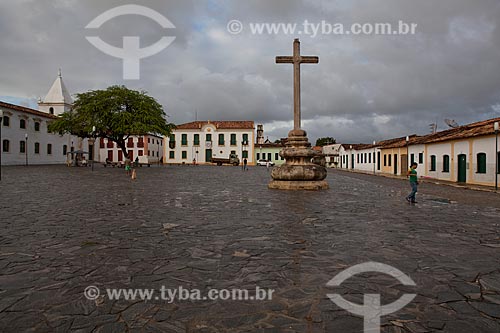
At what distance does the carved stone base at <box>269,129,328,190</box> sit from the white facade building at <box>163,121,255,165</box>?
50103 mm

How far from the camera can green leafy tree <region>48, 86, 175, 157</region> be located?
117 feet

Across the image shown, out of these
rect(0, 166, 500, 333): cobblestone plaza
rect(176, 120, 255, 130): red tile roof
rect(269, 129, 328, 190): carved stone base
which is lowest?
rect(0, 166, 500, 333): cobblestone plaza

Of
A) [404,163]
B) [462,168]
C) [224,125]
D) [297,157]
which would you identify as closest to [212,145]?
[224,125]

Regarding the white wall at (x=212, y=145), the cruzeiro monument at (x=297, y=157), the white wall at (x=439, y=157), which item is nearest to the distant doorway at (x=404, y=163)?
the white wall at (x=439, y=157)

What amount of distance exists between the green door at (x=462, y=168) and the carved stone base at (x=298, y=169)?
14.2 meters

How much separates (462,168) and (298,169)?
613 inches

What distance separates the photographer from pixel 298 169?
1301cm

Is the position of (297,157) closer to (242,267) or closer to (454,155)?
(242,267)

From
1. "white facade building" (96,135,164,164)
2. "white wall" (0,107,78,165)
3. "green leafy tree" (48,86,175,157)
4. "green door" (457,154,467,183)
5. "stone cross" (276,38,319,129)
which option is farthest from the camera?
"white facade building" (96,135,164,164)

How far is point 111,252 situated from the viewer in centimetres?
452

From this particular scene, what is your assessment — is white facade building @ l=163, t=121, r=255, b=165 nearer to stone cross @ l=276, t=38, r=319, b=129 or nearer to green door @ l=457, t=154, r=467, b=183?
green door @ l=457, t=154, r=467, b=183

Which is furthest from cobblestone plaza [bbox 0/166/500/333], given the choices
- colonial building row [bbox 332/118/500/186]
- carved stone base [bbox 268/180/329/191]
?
colonial building row [bbox 332/118/500/186]

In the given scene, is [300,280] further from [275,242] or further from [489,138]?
[489,138]

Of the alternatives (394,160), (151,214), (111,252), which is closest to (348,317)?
(111,252)
